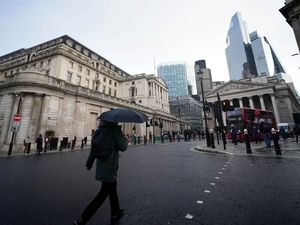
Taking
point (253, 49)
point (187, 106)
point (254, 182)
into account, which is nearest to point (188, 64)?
point (187, 106)

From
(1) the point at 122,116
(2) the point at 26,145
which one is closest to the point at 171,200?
(1) the point at 122,116

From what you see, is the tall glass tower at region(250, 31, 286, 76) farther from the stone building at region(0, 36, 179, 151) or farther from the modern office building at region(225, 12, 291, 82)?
the stone building at region(0, 36, 179, 151)

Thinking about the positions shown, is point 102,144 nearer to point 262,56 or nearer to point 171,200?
point 171,200

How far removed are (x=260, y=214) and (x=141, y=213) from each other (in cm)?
203

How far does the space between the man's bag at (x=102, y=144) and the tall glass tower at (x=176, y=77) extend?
341 feet

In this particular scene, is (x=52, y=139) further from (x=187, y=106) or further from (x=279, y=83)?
(x=187, y=106)

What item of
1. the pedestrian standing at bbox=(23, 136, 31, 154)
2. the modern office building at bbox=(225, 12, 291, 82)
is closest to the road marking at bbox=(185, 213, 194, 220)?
the pedestrian standing at bbox=(23, 136, 31, 154)

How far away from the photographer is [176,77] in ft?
351

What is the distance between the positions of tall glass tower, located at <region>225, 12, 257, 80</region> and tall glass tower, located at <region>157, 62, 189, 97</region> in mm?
49957

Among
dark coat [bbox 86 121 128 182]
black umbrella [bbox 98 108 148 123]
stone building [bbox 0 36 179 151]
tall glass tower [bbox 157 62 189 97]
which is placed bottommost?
dark coat [bbox 86 121 128 182]

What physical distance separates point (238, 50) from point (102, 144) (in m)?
158

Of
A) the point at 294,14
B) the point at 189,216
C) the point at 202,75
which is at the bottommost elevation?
the point at 189,216

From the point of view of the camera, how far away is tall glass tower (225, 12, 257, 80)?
129 metres

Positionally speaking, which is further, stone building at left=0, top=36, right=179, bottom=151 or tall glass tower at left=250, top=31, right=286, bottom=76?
tall glass tower at left=250, top=31, right=286, bottom=76
